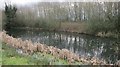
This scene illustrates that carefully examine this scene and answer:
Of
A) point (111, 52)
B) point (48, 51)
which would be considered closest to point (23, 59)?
point (48, 51)

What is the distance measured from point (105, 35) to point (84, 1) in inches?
67.8

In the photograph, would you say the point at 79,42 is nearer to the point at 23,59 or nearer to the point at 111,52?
the point at 111,52

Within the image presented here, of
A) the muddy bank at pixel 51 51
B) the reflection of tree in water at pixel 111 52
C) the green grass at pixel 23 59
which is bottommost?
the reflection of tree in water at pixel 111 52

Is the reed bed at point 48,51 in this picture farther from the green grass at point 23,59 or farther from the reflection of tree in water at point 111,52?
the reflection of tree in water at point 111,52

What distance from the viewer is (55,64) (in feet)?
11.9

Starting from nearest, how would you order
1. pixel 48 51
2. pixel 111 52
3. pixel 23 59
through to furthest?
pixel 23 59
pixel 48 51
pixel 111 52

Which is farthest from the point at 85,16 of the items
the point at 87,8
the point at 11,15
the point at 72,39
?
the point at 11,15

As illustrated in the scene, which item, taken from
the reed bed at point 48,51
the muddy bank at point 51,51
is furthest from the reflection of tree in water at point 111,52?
the reed bed at point 48,51

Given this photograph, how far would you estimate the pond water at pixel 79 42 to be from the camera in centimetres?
588

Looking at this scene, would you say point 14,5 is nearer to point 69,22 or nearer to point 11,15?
point 11,15

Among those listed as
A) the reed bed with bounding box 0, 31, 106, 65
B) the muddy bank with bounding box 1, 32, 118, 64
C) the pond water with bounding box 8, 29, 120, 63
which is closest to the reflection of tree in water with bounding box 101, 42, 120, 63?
the pond water with bounding box 8, 29, 120, 63

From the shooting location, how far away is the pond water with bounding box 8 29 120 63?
19.3ft

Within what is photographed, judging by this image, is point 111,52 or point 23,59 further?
point 111,52

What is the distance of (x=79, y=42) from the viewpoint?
696 cm
